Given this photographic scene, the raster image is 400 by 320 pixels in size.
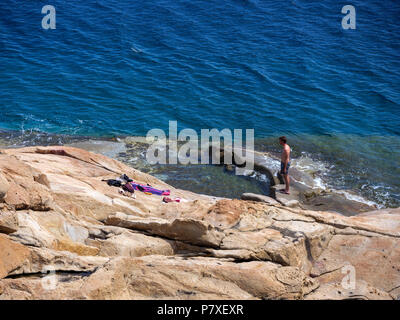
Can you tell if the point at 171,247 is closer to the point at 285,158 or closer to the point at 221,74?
the point at 285,158

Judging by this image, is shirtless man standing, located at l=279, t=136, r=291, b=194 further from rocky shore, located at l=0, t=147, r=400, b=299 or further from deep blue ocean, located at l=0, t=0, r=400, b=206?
rocky shore, located at l=0, t=147, r=400, b=299

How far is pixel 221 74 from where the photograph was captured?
32375mm

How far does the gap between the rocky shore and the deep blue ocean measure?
11.6 m

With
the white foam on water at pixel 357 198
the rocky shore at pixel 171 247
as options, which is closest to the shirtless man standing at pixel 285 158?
the white foam on water at pixel 357 198

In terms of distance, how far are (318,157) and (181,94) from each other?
10100 millimetres

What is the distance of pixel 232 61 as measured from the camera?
33.8 m

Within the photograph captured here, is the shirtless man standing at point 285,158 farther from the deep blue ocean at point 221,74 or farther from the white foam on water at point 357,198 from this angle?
the deep blue ocean at point 221,74

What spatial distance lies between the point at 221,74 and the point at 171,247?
23.5m

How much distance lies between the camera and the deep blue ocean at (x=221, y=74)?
26.6 metres

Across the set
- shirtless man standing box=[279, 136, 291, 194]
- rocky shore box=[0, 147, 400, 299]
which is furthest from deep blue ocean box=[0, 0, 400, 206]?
rocky shore box=[0, 147, 400, 299]

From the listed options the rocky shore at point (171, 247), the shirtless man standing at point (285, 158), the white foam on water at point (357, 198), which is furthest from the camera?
the white foam on water at point (357, 198)

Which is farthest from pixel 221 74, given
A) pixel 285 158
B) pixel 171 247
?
pixel 171 247

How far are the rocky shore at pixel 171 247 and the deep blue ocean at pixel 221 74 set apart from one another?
11.6 metres
